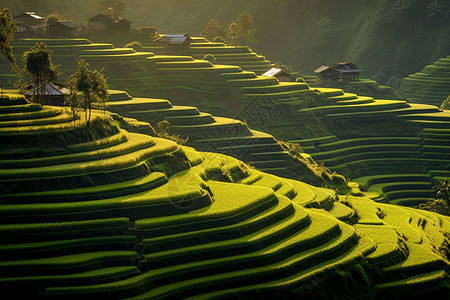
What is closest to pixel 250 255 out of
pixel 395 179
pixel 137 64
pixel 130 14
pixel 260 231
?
pixel 260 231

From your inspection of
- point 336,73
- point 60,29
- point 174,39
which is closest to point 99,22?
point 60,29

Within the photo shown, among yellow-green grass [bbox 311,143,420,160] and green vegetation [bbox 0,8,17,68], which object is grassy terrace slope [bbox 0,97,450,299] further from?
yellow-green grass [bbox 311,143,420,160]

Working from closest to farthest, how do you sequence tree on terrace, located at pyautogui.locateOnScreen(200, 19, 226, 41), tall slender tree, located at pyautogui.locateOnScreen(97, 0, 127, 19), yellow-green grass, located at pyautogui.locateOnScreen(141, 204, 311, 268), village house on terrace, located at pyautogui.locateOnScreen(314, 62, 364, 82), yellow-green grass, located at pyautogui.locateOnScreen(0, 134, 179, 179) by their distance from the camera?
1. yellow-green grass, located at pyautogui.locateOnScreen(141, 204, 311, 268)
2. yellow-green grass, located at pyautogui.locateOnScreen(0, 134, 179, 179)
3. village house on terrace, located at pyautogui.locateOnScreen(314, 62, 364, 82)
4. tree on terrace, located at pyautogui.locateOnScreen(200, 19, 226, 41)
5. tall slender tree, located at pyautogui.locateOnScreen(97, 0, 127, 19)

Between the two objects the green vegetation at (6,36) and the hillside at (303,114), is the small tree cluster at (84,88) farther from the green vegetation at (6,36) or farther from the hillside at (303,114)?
the hillside at (303,114)

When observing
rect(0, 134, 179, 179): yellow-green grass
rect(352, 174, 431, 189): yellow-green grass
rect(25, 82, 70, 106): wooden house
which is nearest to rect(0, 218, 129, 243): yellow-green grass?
rect(0, 134, 179, 179): yellow-green grass

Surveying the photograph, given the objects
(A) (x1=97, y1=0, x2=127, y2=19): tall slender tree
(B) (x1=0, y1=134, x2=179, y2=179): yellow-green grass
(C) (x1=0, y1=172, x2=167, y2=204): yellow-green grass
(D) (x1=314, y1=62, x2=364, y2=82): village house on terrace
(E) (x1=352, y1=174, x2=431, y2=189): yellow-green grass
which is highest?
(A) (x1=97, y1=0, x2=127, y2=19): tall slender tree

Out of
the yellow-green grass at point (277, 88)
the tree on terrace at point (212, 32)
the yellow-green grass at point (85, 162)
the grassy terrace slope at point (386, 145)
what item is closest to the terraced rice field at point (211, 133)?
the grassy terrace slope at point (386, 145)
